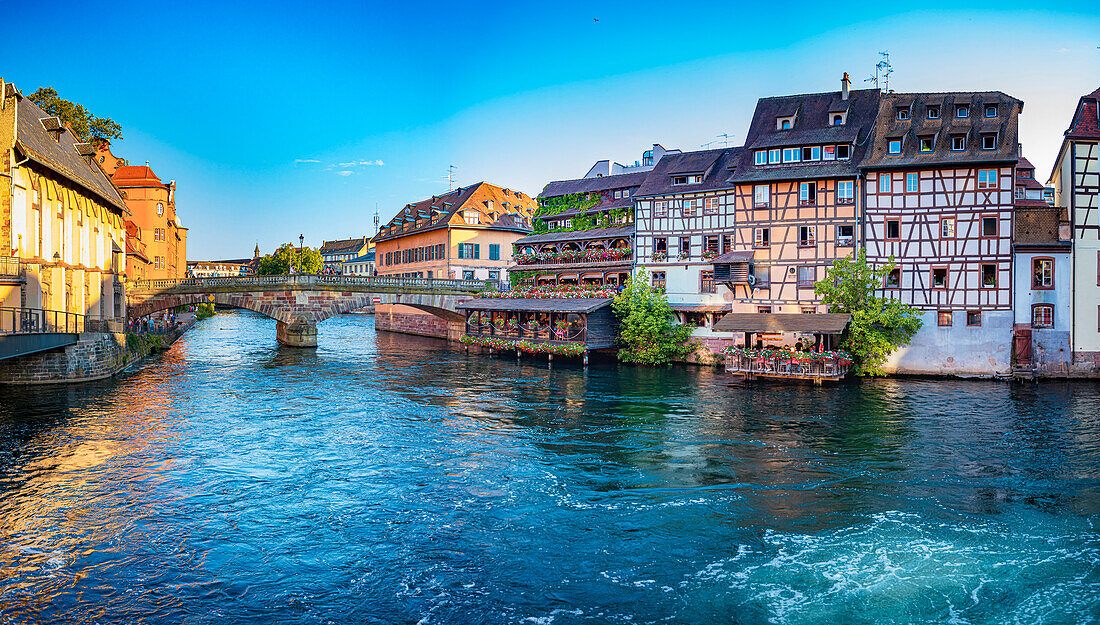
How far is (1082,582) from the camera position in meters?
15.2

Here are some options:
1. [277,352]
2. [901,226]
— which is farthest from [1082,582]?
[277,352]

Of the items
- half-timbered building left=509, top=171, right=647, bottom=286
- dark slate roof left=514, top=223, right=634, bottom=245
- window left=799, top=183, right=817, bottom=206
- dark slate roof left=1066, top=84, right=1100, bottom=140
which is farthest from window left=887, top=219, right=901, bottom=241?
dark slate roof left=514, top=223, right=634, bottom=245

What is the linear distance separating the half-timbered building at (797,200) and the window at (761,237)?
0.20ft

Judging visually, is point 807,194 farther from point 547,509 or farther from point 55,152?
point 55,152

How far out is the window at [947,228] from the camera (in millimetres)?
43688

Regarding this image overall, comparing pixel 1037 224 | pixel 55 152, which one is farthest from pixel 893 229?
pixel 55 152

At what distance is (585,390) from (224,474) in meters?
20.6

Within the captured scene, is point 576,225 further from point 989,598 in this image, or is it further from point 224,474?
point 989,598

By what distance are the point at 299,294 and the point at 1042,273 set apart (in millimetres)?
50613

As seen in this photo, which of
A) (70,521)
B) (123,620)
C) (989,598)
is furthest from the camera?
(70,521)

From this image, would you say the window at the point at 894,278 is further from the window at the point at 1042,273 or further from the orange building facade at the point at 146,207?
the orange building facade at the point at 146,207

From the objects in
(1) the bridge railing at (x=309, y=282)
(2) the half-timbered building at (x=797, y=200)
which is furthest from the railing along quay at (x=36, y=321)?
(2) the half-timbered building at (x=797, y=200)

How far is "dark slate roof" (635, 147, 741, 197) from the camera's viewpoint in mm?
52469

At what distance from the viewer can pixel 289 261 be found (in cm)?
13088
